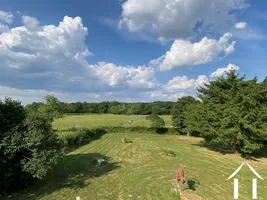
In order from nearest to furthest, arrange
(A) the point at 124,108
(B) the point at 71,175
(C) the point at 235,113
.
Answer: (B) the point at 71,175
(C) the point at 235,113
(A) the point at 124,108

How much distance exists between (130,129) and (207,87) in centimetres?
2341

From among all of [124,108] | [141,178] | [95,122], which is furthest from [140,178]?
[124,108]

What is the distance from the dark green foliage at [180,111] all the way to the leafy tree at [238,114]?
18254 mm

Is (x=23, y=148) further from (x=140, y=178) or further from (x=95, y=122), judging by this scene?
(x=95, y=122)

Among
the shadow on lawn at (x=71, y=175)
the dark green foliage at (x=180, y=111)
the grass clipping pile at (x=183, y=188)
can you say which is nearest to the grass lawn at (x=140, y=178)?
the shadow on lawn at (x=71, y=175)

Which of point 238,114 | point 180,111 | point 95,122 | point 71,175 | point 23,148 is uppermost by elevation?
Answer: point 180,111

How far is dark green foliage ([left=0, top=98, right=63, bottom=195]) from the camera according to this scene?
1095 cm

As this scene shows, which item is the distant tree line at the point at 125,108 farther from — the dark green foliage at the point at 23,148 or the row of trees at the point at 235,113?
the dark green foliage at the point at 23,148

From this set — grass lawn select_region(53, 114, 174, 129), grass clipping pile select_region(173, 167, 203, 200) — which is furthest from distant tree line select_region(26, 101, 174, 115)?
grass clipping pile select_region(173, 167, 203, 200)

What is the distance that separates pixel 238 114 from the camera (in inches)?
749

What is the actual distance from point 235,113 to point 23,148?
682 inches

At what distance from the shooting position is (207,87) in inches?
939

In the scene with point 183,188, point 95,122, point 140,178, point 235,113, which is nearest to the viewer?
point 183,188

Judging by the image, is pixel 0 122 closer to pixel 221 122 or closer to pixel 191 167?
pixel 191 167
